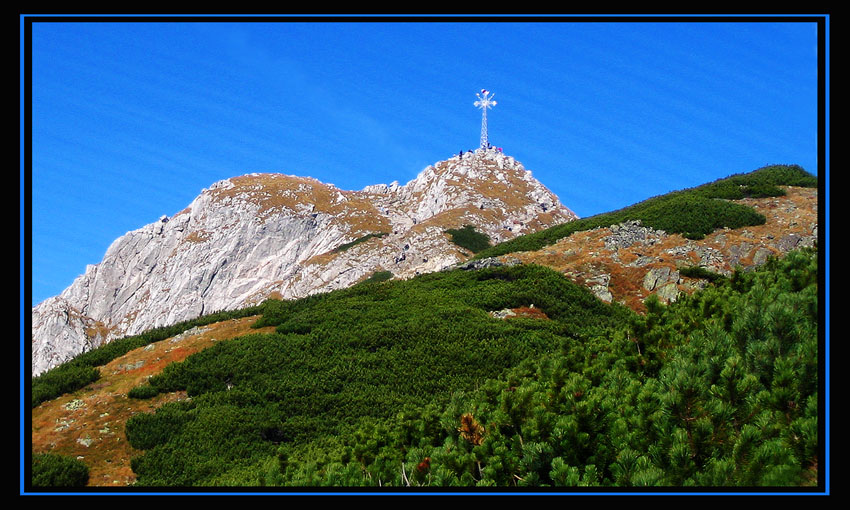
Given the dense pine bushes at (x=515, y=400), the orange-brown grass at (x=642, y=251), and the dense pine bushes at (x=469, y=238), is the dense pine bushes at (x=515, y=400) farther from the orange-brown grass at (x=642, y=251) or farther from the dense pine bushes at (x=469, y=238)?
the dense pine bushes at (x=469, y=238)

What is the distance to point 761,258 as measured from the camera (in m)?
36.7

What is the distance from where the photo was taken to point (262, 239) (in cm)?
11394

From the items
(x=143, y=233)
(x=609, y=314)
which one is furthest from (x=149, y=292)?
(x=609, y=314)

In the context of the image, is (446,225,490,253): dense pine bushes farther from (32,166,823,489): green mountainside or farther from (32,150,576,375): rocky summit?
(32,166,823,489): green mountainside

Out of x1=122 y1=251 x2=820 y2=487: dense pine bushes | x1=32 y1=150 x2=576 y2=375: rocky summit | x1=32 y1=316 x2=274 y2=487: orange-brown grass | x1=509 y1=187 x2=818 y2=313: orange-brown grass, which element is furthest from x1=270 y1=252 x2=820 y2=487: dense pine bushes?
x1=32 y1=150 x2=576 y2=375: rocky summit

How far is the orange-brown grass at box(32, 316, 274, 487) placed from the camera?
65.6 ft

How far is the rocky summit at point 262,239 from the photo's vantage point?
95.2m

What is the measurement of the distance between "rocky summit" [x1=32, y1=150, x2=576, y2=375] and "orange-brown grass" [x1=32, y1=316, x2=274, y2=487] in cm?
5840

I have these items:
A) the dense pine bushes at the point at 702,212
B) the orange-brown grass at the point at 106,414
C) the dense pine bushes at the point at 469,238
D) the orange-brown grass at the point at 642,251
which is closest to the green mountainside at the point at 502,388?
the dense pine bushes at the point at 702,212

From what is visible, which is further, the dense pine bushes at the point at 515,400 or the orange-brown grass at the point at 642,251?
the orange-brown grass at the point at 642,251

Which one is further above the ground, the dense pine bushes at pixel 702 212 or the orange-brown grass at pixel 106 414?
the dense pine bushes at pixel 702 212

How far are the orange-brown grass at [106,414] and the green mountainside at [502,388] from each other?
533 mm

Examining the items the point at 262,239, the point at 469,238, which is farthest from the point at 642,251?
the point at 262,239
